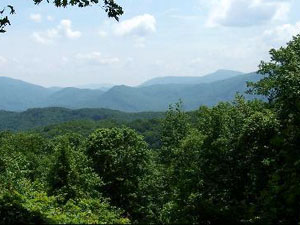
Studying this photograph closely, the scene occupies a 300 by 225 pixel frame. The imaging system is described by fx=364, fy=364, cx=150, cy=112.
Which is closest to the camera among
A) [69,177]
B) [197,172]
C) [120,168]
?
[197,172]

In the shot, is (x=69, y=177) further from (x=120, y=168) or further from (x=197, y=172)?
(x=197, y=172)

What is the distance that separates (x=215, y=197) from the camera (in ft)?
85.8

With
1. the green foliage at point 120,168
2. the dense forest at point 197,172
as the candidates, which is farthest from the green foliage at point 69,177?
the green foliage at point 120,168

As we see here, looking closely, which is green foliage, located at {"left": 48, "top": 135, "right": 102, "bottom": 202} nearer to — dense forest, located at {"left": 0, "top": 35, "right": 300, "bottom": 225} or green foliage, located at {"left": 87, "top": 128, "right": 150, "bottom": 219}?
dense forest, located at {"left": 0, "top": 35, "right": 300, "bottom": 225}

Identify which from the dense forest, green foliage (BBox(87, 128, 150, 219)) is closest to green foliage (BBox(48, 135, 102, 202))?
the dense forest

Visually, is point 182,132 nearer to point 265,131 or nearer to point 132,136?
point 132,136

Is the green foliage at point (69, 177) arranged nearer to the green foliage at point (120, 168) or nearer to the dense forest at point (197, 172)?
the dense forest at point (197, 172)

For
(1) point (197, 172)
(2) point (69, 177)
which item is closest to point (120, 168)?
(2) point (69, 177)

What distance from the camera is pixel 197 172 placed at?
95.2 ft

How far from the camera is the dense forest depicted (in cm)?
1146

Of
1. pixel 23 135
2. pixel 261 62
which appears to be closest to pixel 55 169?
pixel 261 62

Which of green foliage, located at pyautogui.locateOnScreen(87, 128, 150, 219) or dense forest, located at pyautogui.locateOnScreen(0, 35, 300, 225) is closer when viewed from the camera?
dense forest, located at pyautogui.locateOnScreen(0, 35, 300, 225)

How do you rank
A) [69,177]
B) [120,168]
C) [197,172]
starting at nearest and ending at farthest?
1. [197,172]
2. [69,177]
3. [120,168]

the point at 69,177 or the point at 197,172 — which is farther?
the point at 69,177
